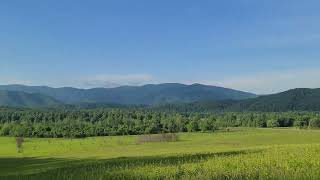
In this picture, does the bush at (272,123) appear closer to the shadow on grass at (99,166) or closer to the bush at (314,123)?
the bush at (314,123)

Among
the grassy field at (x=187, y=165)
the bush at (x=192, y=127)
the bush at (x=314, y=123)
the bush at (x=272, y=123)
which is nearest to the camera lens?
the grassy field at (x=187, y=165)

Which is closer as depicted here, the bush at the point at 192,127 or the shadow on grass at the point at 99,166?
the shadow on grass at the point at 99,166

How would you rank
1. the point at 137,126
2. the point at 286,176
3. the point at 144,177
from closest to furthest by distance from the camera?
the point at 286,176 → the point at 144,177 → the point at 137,126

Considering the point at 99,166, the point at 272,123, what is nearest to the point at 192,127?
the point at 272,123

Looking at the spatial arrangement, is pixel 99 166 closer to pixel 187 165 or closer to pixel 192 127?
pixel 187 165

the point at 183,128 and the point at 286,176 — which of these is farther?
the point at 183,128

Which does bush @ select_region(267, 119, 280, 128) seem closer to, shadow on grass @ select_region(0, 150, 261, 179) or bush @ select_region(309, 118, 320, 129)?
bush @ select_region(309, 118, 320, 129)

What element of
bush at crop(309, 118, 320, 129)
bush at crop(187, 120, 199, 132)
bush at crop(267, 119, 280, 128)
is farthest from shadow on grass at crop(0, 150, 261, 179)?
bush at crop(267, 119, 280, 128)

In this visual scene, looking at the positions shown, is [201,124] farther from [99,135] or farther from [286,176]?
[286,176]

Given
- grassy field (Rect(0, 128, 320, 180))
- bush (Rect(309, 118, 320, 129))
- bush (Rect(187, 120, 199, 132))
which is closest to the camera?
grassy field (Rect(0, 128, 320, 180))

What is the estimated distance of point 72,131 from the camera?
163 meters

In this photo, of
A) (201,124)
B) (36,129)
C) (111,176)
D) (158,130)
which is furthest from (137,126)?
(111,176)

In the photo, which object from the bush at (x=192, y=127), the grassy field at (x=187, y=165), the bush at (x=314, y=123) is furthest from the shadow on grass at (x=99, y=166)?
the bush at (x=314, y=123)

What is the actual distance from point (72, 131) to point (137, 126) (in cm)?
2196
